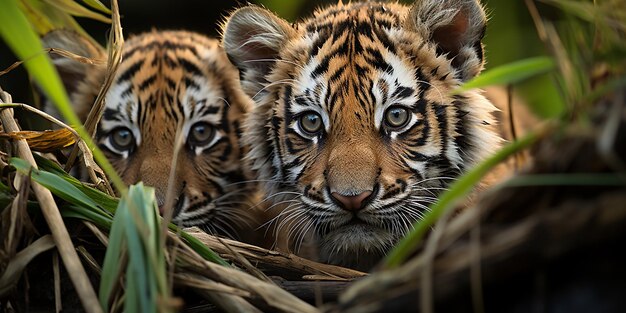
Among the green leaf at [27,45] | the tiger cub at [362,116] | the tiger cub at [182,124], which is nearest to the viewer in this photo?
the green leaf at [27,45]

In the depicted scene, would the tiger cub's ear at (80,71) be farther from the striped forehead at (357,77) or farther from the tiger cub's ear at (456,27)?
the tiger cub's ear at (456,27)

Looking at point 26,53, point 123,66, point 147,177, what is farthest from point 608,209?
point 123,66

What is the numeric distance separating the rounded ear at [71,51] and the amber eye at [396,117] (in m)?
1.38

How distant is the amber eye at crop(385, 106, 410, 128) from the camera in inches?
113

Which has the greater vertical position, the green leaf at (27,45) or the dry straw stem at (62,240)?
the green leaf at (27,45)

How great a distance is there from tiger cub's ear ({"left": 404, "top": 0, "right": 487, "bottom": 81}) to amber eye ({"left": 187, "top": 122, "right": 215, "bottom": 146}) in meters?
0.91

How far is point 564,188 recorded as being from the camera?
151 centimetres

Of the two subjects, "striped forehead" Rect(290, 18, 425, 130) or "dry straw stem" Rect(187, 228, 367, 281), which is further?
"striped forehead" Rect(290, 18, 425, 130)

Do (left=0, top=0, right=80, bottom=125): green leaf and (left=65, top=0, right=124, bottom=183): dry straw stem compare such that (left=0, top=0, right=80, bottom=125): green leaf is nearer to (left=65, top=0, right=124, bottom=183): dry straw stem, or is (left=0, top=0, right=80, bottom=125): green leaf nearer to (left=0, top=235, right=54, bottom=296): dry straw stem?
(left=0, top=235, right=54, bottom=296): dry straw stem

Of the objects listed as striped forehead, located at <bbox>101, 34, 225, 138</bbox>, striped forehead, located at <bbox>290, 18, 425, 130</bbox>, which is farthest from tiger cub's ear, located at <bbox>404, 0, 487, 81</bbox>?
striped forehead, located at <bbox>101, 34, 225, 138</bbox>

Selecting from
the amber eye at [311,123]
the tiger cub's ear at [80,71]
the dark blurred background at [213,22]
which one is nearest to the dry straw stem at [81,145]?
the amber eye at [311,123]

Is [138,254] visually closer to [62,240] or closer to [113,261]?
[113,261]

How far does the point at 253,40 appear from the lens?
3279 mm

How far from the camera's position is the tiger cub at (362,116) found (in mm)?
2781
